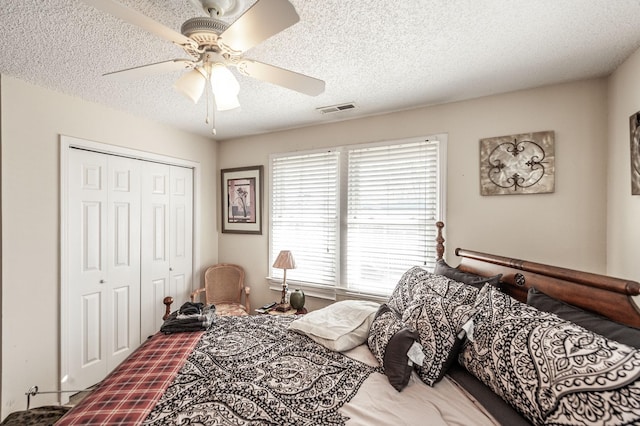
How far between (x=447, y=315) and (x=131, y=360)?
68.2 inches

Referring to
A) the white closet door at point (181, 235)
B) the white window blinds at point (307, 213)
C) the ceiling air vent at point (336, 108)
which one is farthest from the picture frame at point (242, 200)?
the ceiling air vent at point (336, 108)

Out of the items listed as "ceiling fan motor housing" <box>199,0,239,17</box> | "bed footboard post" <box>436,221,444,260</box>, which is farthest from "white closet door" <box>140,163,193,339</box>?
"bed footboard post" <box>436,221,444,260</box>

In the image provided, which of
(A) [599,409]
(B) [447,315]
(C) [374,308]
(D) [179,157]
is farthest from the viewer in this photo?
(D) [179,157]

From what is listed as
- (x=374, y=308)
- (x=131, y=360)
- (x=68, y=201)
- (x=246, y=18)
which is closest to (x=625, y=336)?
(x=374, y=308)

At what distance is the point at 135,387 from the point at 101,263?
1.89 metres

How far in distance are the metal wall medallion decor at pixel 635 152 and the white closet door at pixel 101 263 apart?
3955mm

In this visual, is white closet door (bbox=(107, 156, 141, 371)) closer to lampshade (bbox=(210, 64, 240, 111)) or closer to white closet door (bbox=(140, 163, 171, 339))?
white closet door (bbox=(140, 163, 171, 339))

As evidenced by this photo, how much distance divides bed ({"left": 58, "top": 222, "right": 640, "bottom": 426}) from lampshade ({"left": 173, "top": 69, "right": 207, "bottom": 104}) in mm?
1452

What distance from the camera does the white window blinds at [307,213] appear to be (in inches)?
125

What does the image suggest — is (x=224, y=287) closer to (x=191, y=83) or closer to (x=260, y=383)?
(x=260, y=383)

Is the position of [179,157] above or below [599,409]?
above

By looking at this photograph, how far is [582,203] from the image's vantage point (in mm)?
2131

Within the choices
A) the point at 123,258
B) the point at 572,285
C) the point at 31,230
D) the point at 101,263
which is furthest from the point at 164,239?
the point at 572,285

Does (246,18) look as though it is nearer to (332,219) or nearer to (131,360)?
(131,360)
